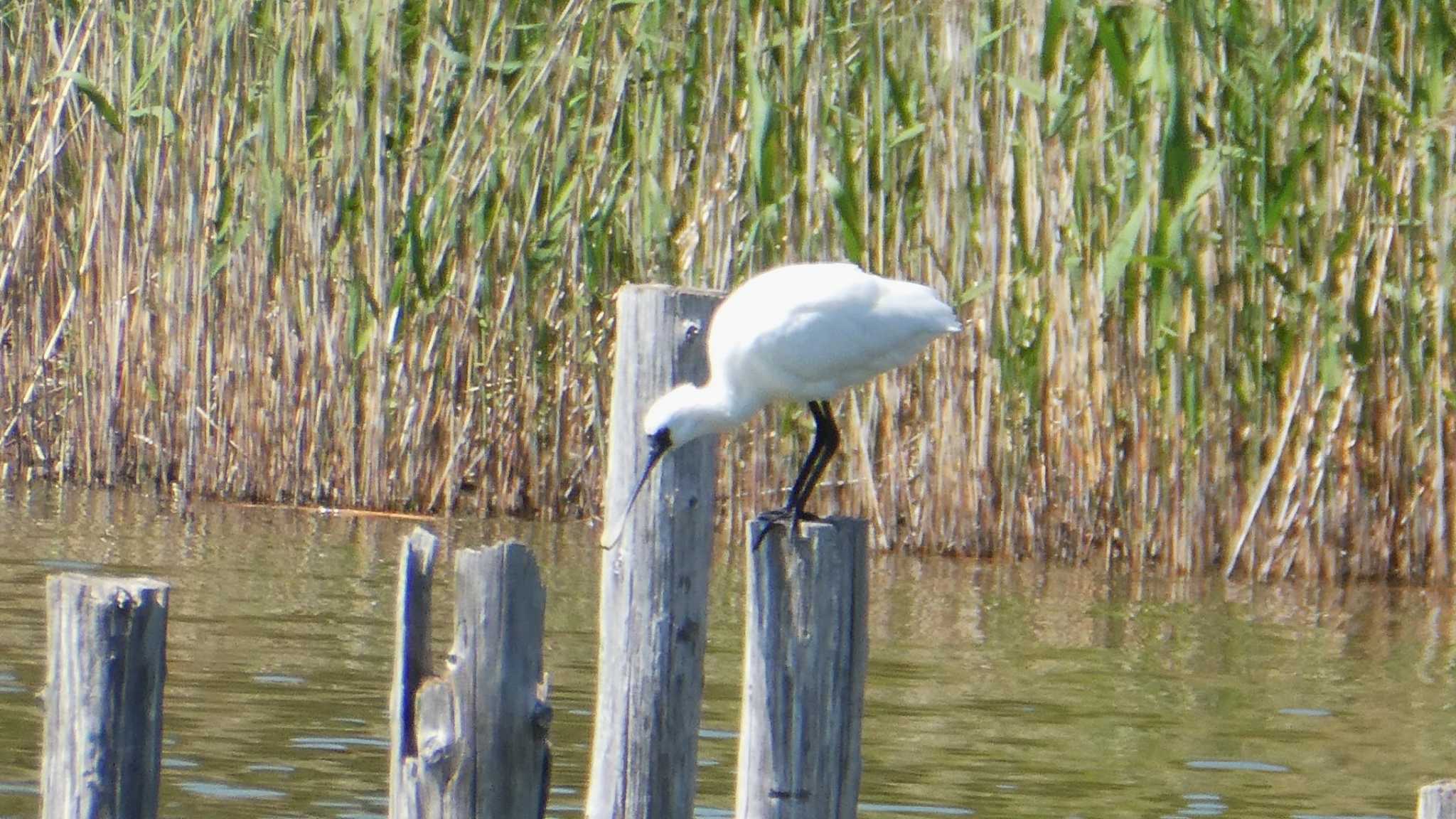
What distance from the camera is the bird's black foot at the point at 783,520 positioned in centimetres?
372

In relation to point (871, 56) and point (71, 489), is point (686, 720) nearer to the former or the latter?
point (871, 56)

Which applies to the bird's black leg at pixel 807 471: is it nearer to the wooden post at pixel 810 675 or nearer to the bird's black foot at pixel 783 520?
the bird's black foot at pixel 783 520

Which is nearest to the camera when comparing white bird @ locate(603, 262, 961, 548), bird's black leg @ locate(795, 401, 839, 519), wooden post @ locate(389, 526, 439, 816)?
wooden post @ locate(389, 526, 439, 816)

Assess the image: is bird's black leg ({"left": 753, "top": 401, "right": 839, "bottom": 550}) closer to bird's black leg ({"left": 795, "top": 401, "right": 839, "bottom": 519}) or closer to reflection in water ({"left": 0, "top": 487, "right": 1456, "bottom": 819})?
bird's black leg ({"left": 795, "top": 401, "right": 839, "bottom": 519})

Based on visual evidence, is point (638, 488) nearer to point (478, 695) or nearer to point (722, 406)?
point (722, 406)

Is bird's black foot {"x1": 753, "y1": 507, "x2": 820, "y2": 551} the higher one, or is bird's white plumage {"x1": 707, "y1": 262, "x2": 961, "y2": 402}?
bird's white plumage {"x1": 707, "y1": 262, "x2": 961, "y2": 402}

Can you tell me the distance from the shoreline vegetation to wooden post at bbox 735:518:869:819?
398 centimetres

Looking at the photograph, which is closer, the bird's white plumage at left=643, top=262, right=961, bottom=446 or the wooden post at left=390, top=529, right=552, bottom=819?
the wooden post at left=390, top=529, right=552, bottom=819

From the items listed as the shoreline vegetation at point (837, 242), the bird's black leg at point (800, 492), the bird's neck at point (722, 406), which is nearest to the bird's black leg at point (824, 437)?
the bird's black leg at point (800, 492)

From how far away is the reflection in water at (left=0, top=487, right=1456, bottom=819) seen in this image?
18.1 feet

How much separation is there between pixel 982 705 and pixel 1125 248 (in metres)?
1.83

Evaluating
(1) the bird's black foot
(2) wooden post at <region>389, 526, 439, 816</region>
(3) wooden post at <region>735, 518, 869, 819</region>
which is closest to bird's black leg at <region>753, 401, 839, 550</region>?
(1) the bird's black foot

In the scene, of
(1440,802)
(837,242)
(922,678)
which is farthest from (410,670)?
A: (837,242)

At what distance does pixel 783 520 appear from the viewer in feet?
12.5
